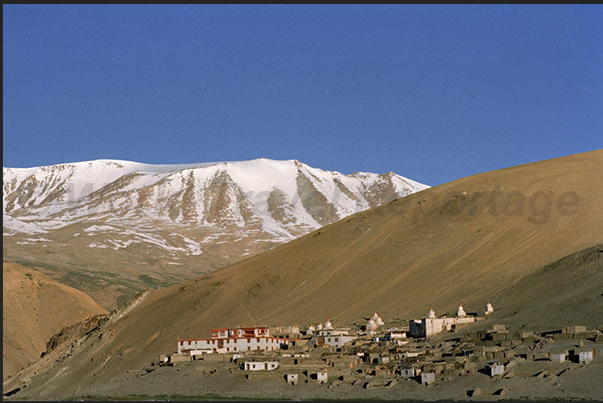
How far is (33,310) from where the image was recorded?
108m

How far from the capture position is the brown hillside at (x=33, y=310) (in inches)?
3971

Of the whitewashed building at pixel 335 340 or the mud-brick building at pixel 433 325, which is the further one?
the mud-brick building at pixel 433 325

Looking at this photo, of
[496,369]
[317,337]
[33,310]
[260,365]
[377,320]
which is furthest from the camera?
[33,310]

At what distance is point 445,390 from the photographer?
5388cm

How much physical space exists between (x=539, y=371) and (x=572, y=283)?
22.0 meters

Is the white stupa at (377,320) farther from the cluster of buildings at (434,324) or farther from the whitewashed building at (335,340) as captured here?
the whitewashed building at (335,340)

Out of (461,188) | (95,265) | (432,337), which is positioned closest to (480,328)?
(432,337)

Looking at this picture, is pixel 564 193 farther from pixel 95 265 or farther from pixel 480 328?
pixel 95 265

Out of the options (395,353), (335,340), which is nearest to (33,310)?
(335,340)

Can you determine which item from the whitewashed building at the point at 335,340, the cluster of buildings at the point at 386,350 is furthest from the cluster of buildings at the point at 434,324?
the whitewashed building at the point at 335,340

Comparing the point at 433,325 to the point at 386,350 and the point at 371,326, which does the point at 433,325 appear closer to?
the point at 371,326

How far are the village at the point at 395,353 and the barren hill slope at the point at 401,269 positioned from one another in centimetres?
663

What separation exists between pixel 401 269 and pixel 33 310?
128 ft

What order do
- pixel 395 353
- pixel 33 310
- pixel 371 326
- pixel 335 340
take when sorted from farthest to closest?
pixel 33 310 → pixel 371 326 → pixel 335 340 → pixel 395 353
